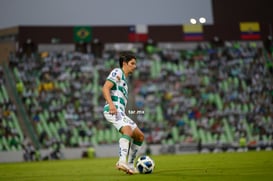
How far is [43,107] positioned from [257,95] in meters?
16.6

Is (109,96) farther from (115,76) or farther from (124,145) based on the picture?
(124,145)

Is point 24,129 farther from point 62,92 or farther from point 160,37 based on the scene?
point 160,37

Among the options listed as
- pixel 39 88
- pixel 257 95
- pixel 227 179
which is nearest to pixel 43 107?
pixel 39 88

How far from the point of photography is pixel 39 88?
3441cm

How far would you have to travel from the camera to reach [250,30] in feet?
138

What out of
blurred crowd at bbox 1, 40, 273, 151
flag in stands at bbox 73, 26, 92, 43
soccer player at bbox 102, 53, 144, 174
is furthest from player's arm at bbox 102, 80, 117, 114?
flag in stands at bbox 73, 26, 92, 43

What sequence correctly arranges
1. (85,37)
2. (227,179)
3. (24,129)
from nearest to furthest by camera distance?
(227,179), (24,129), (85,37)

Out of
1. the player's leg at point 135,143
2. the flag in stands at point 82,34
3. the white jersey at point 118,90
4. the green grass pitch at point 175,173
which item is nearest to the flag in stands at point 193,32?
the flag in stands at point 82,34

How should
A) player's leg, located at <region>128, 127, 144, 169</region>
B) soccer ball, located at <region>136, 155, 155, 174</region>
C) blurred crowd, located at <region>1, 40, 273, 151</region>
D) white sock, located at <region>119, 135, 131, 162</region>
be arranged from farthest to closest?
1. blurred crowd, located at <region>1, 40, 273, 151</region>
2. soccer ball, located at <region>136, 155, 155, 174</region>
3. player's leg, located at <region>128, 127, 144, 169</region>
4. white sock, located at <region>119, 135, 131, 162</region>

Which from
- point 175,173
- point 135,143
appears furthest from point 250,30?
point 135,143

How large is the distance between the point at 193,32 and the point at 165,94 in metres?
8.04

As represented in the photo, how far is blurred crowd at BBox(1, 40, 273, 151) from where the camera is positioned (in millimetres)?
32344

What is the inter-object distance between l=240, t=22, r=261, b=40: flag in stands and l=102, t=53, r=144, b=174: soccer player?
1327 inches

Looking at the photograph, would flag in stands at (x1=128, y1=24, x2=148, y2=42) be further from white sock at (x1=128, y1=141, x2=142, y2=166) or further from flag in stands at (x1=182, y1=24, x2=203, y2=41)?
white sock at (x1=128, y1=141, x2=142, y2=166)
